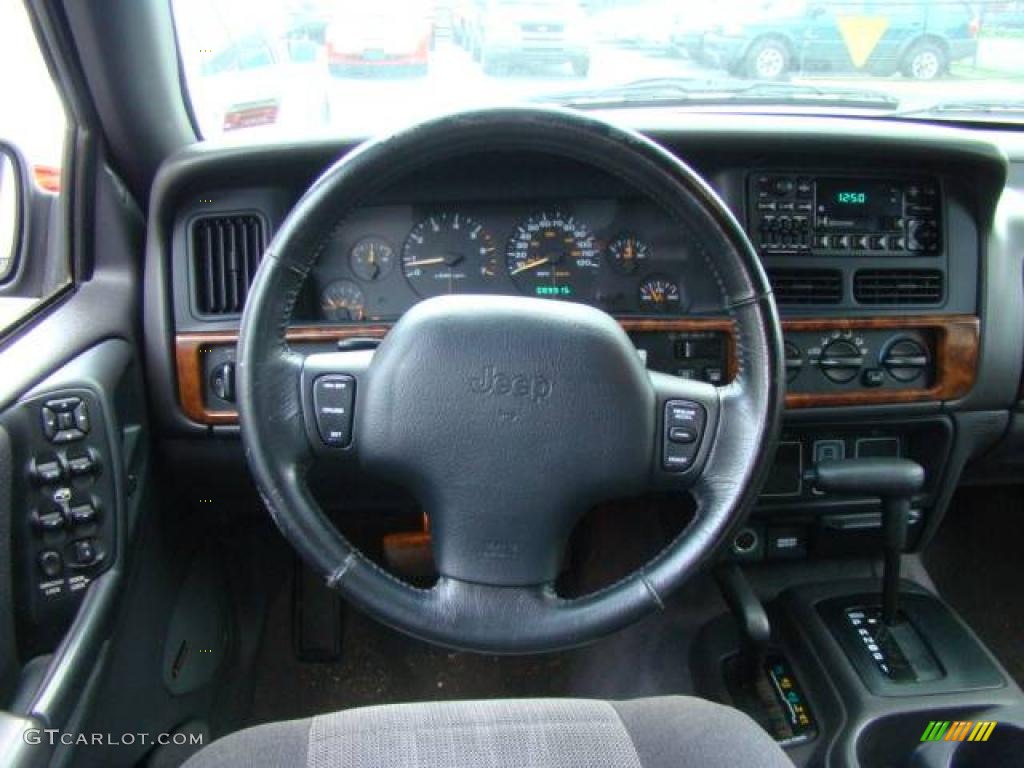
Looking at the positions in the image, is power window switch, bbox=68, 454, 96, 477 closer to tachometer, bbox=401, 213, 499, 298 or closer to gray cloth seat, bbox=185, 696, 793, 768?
gray cloth seat, bbox=185, 696, 793, 768

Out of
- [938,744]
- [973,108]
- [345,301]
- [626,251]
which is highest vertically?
[973,108]

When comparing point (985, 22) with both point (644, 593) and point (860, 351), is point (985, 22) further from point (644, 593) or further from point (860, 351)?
point (644, 593)

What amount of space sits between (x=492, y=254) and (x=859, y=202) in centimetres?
78

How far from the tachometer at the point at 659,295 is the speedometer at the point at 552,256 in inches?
4.4

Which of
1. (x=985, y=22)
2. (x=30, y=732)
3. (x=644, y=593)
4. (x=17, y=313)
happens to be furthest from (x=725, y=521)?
(x=985, y=22)

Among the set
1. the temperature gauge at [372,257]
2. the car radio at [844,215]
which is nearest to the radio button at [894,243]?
the car radio at [844,215]

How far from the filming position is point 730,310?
4.43ft

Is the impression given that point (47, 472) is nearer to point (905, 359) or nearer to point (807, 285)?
point (807, 285)

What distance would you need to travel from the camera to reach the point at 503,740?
1.32m

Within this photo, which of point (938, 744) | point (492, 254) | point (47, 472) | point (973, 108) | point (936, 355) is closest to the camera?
point (47, 472)

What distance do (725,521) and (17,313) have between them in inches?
51.2

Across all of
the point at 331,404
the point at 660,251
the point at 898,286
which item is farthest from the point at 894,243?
the point at 331,404

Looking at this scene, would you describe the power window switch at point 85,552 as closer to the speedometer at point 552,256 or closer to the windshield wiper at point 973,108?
the speedometer at point 552,256

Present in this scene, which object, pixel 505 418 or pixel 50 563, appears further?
pixel 50 563
